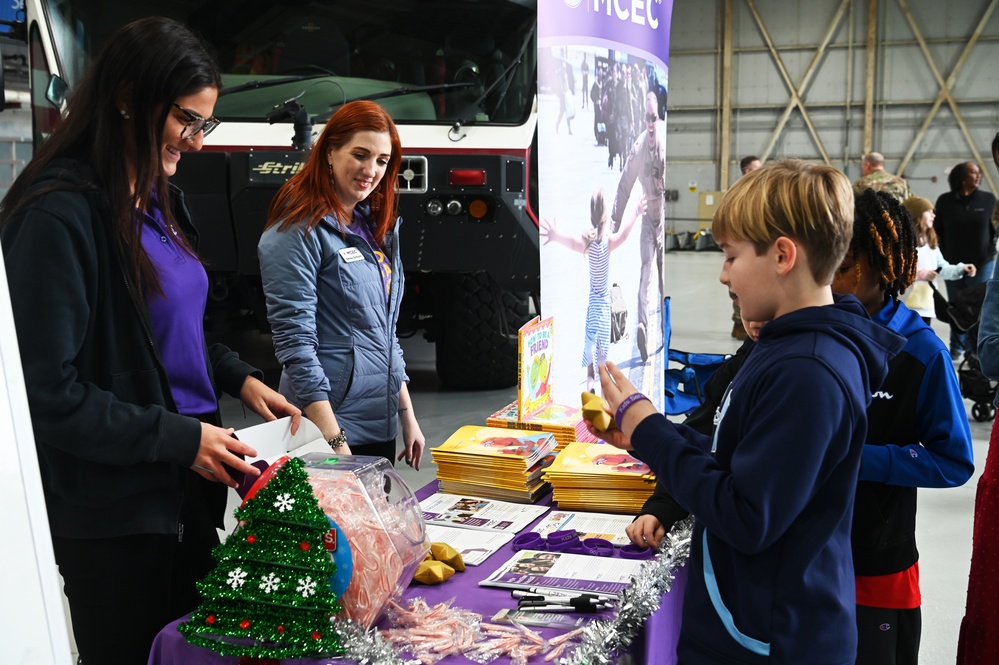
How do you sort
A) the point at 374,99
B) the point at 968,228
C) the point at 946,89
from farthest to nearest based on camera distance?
1. the point at 946,89
2. the point at 968,228
3. the point at 374,99

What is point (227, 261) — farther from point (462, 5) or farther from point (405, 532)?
point (405, 532)

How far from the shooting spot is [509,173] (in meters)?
4.44

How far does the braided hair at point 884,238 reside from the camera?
1.74m

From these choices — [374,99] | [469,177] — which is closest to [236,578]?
[469,177]

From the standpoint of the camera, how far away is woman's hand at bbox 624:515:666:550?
1765 millimetres

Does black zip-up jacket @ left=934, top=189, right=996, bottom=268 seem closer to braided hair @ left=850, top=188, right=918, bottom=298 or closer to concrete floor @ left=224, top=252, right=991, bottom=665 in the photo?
concrete floor @ left=224, top=252, right=991, bottom=665

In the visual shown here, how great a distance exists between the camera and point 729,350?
7.53m

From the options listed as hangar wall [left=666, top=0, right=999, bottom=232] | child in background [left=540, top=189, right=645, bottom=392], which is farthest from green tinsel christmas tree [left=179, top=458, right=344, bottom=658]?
hangar wall [left=666, top=0, right=999, bottom=232]

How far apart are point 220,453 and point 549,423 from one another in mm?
1193

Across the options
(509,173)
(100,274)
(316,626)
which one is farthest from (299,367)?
(509,173)

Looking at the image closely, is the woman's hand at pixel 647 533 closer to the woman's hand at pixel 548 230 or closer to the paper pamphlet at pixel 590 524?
the paper pamphlet at pixel 590 524

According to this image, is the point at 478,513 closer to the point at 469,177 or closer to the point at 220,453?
the point at 220,453

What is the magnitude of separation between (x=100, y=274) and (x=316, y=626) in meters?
0.61

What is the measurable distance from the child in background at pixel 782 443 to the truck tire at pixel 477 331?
13.4 ft
